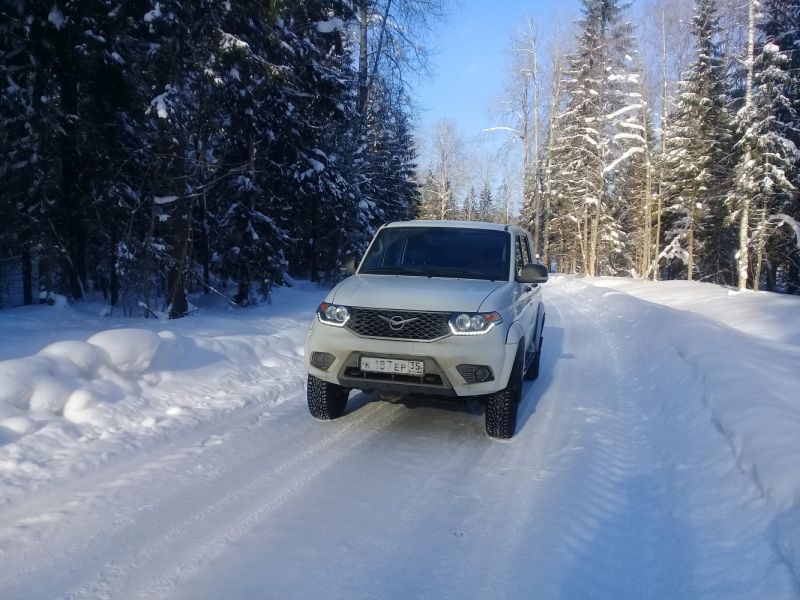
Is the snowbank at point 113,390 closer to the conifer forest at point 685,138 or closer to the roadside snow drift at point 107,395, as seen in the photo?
the roadside snow drift at point 107,395

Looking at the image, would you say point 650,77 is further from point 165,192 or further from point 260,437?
point 260,437

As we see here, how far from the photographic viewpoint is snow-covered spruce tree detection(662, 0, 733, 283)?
31172 millimetres

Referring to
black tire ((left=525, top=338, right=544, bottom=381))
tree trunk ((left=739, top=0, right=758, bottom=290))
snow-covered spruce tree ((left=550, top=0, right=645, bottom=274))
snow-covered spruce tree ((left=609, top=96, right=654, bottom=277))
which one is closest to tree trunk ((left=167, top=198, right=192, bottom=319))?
black tire ((left=525, top=338, right=544, bottom=381))

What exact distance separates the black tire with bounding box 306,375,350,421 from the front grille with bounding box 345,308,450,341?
32.4 inches

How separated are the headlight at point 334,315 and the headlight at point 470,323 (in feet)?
3.26

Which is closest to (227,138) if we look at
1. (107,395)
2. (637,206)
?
(107,395)

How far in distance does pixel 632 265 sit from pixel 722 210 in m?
21.8

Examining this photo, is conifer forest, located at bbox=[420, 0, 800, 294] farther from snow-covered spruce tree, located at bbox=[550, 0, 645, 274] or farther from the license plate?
the license plate

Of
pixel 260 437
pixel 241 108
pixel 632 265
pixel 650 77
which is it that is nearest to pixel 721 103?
pixel 650 77

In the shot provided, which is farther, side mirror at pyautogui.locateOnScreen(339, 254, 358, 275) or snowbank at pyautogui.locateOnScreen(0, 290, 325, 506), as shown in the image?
side mirror at pyautogui.locateOnScreen(339, 254, 358, 275)

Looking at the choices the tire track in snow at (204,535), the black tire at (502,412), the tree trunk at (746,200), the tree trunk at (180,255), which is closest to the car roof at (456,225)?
the black tire at (502,412)

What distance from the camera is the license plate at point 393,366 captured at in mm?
5078

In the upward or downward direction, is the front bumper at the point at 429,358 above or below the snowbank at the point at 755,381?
above

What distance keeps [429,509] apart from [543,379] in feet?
15.6
